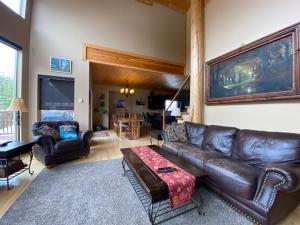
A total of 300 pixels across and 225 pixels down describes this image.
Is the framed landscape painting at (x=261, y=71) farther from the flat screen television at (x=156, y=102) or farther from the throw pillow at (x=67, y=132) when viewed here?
the flat screen television at (x=156, y=102)

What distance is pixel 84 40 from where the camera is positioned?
4.45 meters

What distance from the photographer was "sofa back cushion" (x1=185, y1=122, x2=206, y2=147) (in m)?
3.03

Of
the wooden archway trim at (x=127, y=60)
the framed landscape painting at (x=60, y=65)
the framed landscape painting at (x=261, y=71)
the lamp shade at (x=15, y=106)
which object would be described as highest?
the wooden archway trim at (x=127, y=60)

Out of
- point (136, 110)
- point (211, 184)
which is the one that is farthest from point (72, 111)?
point (136, 110)

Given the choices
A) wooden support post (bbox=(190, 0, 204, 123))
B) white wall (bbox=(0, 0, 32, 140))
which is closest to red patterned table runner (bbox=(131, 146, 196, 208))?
wooden support post (bbox=(190, 0, 204, 123))

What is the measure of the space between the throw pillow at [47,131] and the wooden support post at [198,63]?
338cm

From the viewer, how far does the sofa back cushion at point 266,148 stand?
169 centimetres

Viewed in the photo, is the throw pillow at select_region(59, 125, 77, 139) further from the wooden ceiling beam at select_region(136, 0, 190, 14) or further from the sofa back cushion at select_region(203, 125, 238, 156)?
the wooden ceiling beam at select_region(136, 0, 190, 14)

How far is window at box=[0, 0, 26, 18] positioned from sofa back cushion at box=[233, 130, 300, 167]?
5.59m

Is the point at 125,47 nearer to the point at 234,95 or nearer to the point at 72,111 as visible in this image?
the point at 72,111

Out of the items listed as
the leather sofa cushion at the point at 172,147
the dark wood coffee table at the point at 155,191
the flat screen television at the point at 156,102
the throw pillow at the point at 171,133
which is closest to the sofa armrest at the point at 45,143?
the dark wood coffee table at the point at 155,191

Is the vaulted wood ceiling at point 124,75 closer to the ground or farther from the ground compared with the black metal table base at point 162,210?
farther from the ground

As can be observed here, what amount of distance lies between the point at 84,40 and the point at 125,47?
1.30 m

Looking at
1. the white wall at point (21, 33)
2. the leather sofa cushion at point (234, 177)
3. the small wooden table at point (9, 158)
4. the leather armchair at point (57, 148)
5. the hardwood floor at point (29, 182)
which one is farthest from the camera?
the white wall at point (21, 33)
